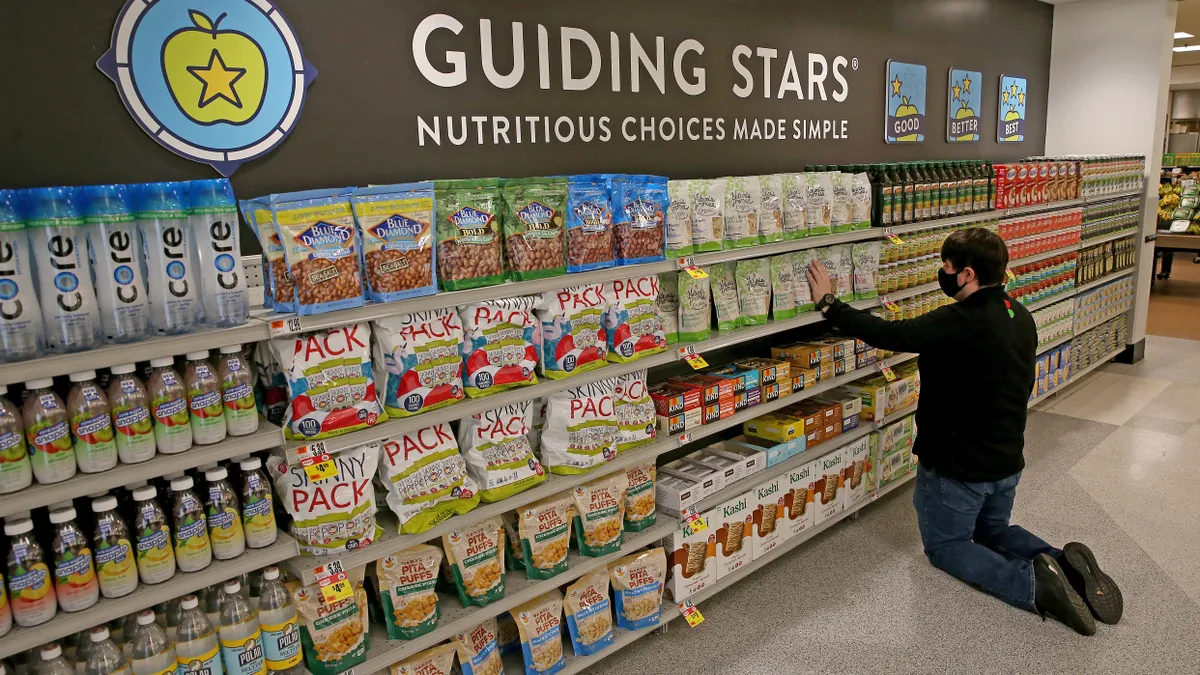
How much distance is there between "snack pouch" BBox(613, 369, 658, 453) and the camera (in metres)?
3.10

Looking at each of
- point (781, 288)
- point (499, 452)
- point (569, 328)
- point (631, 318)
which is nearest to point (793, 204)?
point (781, 288)

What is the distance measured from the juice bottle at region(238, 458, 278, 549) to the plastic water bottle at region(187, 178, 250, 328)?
1.35 feet

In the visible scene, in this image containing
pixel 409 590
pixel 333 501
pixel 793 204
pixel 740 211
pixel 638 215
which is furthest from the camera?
pixel 793 204

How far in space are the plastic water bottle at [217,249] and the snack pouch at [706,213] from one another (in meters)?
1.80

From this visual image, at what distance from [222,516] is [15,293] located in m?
0.72

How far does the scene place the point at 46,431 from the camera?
183 cm

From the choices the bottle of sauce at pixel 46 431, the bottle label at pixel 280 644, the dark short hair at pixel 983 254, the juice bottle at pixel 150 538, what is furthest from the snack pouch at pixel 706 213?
the bottle of sauce at pixel 46 431

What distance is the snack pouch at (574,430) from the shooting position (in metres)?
2.91

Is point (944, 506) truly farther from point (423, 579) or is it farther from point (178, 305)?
point (178, 305)

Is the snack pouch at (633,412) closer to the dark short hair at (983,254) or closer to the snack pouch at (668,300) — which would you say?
the snack pouch at (668,300)

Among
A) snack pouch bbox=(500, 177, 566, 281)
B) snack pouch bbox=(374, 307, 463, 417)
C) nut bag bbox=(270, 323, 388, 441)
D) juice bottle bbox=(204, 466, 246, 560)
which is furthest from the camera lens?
snack pouch bbox=(500, 177, 566, 281)

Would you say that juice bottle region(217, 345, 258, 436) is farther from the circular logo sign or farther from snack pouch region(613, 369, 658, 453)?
snack pouch region(613, 369, 658, 453)

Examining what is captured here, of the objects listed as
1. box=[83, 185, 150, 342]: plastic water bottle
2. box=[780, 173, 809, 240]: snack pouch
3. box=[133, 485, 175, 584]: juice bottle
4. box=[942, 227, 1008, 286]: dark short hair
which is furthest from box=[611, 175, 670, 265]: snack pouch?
box=[133, 485, 175, 584]: juice bottle

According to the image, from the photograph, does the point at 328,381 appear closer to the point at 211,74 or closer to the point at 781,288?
the point at 211,74
